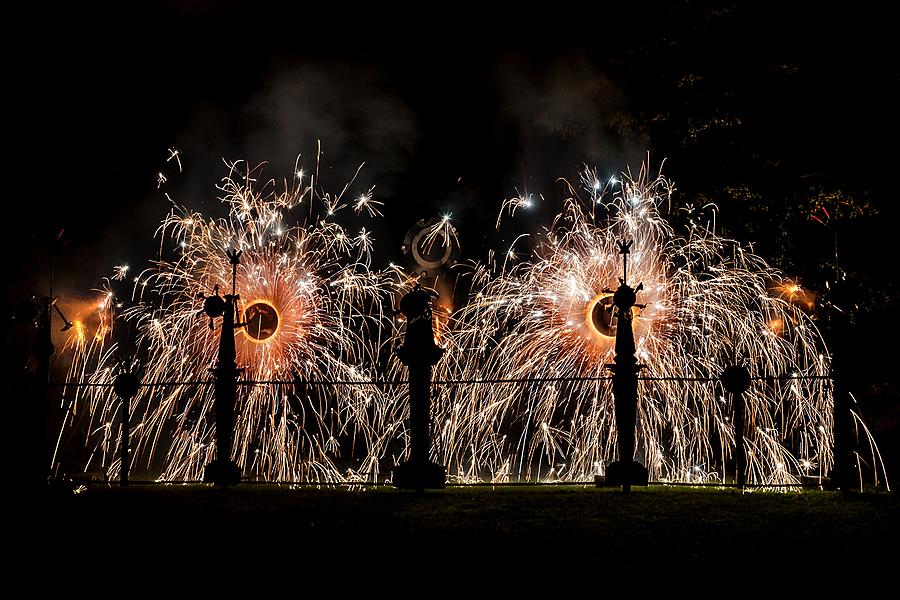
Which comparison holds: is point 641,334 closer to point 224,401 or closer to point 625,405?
point 625,405

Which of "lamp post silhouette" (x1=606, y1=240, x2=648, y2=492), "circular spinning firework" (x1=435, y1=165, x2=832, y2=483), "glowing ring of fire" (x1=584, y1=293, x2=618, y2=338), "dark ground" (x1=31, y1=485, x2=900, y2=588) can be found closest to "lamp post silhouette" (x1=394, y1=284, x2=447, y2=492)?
"dark ground" (x1=31, y1=485, x2=900, y2=588)

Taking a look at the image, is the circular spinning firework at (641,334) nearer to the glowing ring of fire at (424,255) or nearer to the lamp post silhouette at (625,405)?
the lamp post silhouette at (625,405)

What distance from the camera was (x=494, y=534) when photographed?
24.2 ft

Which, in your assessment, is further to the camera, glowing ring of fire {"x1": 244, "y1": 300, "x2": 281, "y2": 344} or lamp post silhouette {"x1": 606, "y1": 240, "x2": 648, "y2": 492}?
glowing ring of fire {"x1": 244, "y1": 300, "x2": 281, "y2": 344}

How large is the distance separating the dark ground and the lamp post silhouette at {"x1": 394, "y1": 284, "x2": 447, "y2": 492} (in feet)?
1.20

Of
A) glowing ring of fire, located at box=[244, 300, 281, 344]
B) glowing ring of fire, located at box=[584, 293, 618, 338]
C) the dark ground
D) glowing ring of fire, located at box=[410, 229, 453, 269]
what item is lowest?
the dark ground

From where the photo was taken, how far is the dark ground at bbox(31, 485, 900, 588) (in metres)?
6.01

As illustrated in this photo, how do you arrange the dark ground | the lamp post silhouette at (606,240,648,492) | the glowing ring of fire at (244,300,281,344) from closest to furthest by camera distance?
the dark ground
the lamp post silhouette at (606,240,648,492)
the glowing ring of fire at (244,300,281,344)

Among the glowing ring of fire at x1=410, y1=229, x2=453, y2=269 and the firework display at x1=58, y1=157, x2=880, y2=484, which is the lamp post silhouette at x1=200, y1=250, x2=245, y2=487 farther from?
the glowing ring of fire at x1=410, y1=229, x2=453, y2=269

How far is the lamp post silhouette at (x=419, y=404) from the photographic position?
11.0 metres

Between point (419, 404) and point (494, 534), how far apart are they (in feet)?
12.5

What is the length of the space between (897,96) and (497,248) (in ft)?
78.9

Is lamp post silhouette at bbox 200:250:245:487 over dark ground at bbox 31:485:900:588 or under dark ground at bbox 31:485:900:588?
over

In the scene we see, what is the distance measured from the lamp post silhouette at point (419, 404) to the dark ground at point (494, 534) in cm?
37
